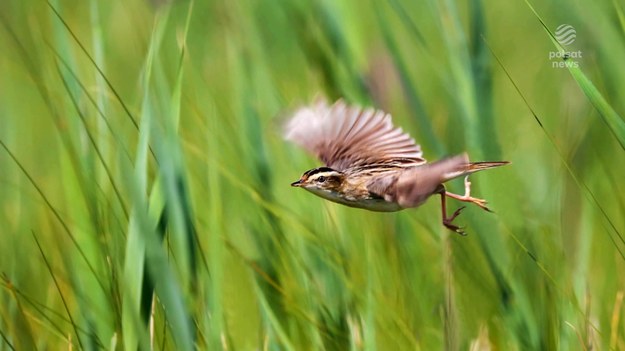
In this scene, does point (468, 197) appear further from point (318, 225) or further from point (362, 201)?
point (318, 225)

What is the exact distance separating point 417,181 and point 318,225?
17.2 inches

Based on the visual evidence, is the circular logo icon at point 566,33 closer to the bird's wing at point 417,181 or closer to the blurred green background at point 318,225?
the blurred green background at point 318,225

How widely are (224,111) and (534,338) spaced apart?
29.0 inches

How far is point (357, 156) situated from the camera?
1.91 m

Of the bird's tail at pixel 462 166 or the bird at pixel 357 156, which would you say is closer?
the bird's tail at pixel 462 166

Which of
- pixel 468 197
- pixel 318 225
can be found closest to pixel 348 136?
pixel 318 225

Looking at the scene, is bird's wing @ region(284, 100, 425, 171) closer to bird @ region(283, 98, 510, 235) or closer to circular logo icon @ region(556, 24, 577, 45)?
bird @ region(283, 98, 510, 235)

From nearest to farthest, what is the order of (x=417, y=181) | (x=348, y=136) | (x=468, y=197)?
(x=417, y=181) → (x=468, y=197) → (x=348, y=136)

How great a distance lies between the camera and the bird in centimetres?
167

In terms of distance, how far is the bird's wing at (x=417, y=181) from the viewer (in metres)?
1.40

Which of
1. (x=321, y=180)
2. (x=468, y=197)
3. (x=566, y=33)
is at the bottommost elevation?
(x=468, y=197)

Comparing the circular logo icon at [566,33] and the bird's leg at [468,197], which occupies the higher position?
the circular logo icon at [566,33]

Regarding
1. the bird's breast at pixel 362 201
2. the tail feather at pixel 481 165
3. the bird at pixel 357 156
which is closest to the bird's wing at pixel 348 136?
the bird at pixel 357 156

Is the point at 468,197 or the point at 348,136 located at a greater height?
the point at 348,136
